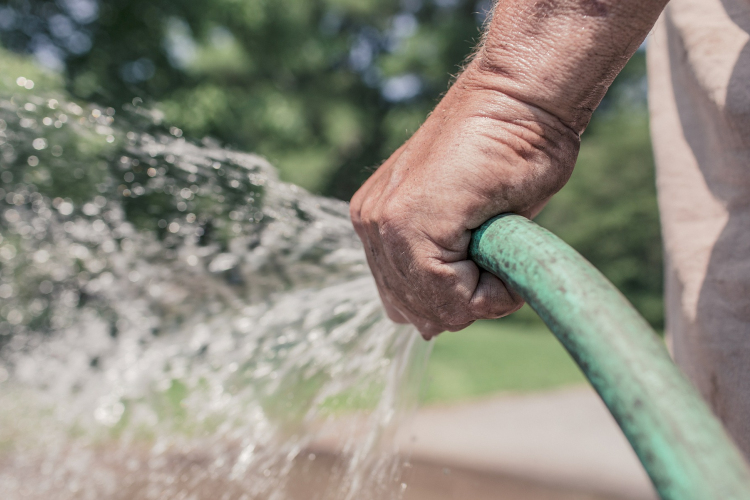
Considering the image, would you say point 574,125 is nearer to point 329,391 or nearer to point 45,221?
point 329,391

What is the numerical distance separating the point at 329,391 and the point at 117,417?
384cm

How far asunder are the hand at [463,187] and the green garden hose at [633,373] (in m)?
0.14

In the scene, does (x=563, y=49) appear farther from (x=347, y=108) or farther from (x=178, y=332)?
(x=347, y=108)

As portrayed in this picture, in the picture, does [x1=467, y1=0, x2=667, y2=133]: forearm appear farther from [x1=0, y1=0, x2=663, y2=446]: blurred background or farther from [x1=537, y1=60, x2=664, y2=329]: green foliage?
[x1=537, y1=60, x2=664, y2=329]: green foliage

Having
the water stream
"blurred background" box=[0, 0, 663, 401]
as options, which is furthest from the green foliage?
the water stream

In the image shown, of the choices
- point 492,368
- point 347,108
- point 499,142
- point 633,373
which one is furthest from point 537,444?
point 347,108

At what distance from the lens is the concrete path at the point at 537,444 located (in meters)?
4.62

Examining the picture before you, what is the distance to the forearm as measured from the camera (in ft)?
3.29

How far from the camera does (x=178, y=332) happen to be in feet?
14.0

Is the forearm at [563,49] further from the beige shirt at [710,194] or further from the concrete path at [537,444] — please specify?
the concrete path at [537,444]

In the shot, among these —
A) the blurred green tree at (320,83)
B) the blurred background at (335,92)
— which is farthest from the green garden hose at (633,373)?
the blurred green tree at (320,83)

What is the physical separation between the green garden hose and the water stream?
38.7 inches

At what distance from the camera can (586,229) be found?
17297 millimetres

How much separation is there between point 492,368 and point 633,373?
8.22 m
